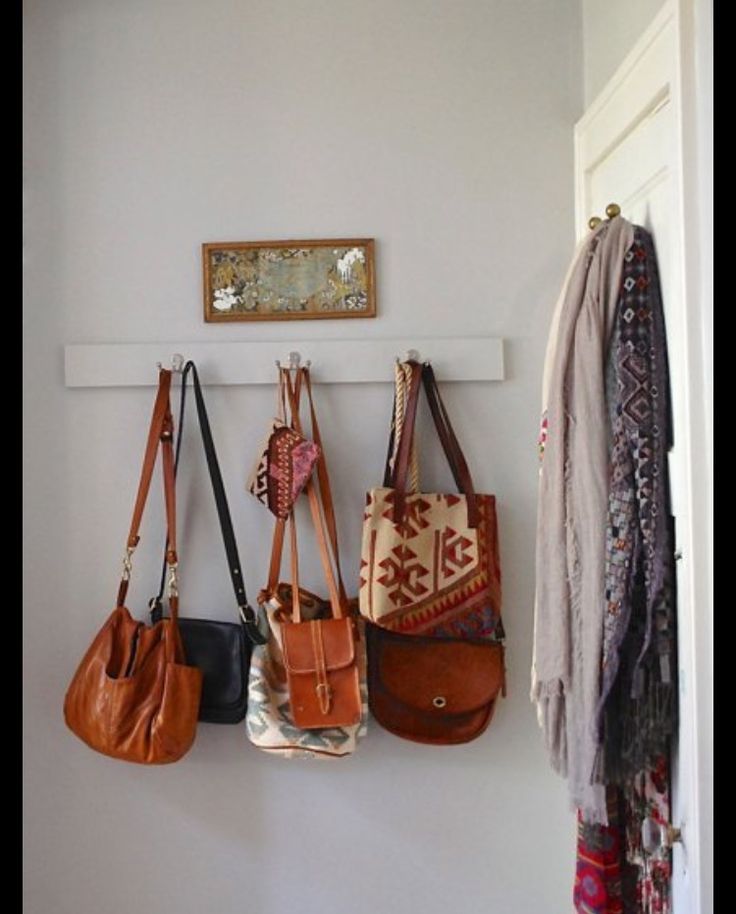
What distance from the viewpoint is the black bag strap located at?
163cm

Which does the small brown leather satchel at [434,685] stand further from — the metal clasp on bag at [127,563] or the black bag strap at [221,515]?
the metal clasp on bag at [127,563]

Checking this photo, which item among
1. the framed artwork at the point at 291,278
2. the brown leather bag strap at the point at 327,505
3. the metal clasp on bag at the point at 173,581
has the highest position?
the framed artwork at the point at 291,278

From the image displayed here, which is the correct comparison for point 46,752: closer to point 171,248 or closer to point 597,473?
point 171,248

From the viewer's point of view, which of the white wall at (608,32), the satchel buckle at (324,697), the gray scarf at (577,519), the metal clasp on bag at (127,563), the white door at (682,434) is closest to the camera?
the white door at (682,434)

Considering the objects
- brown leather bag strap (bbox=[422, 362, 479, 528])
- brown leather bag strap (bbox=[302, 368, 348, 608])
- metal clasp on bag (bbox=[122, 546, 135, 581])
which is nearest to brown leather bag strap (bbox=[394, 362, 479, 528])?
brown leather bag strap (bbox=[422, 362, 479, 528])

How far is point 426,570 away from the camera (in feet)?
5.17

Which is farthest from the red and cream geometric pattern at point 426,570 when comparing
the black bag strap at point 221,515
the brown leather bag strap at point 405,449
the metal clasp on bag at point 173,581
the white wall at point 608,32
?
the white wall at point 608,32

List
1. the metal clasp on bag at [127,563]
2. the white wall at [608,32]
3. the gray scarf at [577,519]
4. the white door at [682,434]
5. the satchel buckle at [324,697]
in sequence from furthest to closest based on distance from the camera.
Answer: the metal clasp on bag at [127,563] < the satchel buckle at [324,697] < the white wall at [608,32] < the gray scarf at [577,519] < the white door at [682,434]

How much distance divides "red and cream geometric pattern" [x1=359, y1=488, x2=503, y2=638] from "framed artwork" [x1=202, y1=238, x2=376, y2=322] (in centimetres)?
40

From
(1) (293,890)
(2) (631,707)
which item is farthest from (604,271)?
(1) (293,890)

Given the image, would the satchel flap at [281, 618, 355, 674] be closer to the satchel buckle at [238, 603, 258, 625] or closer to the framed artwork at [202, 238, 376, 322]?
the satchel buckle at [238, 603, 258, 625]

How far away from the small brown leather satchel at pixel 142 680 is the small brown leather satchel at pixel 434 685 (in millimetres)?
356

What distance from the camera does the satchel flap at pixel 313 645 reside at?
1.56m

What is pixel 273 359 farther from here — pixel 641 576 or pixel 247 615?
pixel 641 576
